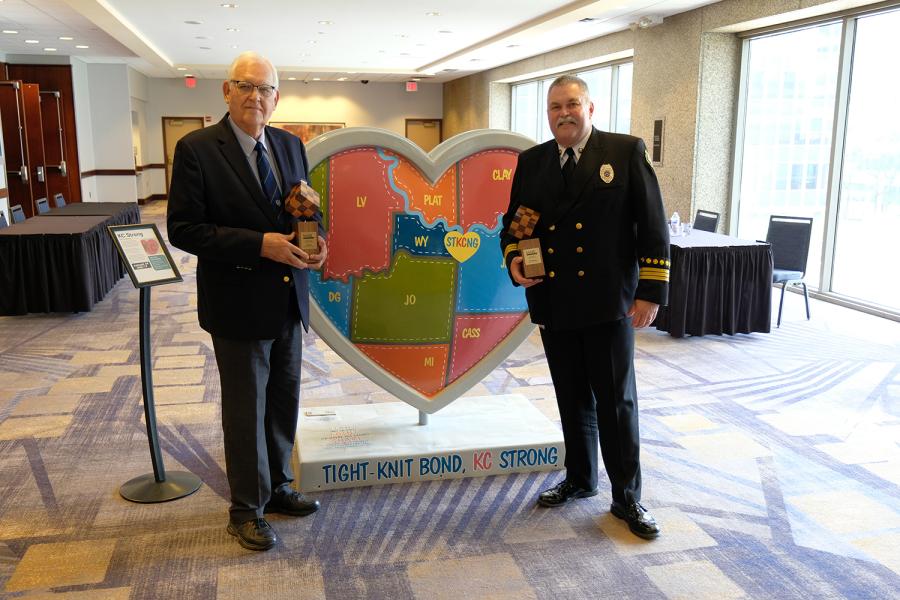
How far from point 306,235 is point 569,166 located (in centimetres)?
96

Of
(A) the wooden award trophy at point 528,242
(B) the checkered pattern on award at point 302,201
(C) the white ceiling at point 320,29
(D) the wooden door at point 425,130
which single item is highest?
(C) the white ceiling at point 320,29

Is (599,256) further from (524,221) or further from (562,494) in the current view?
(562,494)

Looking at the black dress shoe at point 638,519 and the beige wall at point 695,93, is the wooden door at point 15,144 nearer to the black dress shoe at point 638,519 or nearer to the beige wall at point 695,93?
the beige wall at point 695,93

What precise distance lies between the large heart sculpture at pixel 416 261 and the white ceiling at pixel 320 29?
20.4ft

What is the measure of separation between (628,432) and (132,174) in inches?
628

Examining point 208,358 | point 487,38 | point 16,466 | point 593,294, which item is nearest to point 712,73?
point 487,38

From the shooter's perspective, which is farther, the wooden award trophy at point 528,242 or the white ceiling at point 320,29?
the white ceiling at point 320,29

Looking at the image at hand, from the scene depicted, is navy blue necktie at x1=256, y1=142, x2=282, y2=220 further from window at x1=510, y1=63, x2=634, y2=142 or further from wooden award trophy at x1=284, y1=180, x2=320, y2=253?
window at x1=510, y1=63, x2=634, y2=142

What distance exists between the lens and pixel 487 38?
1261 cm

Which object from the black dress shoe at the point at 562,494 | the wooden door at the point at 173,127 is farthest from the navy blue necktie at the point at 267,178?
the wooden door at the point at 173,127

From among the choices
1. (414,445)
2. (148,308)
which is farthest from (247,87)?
(414,445)

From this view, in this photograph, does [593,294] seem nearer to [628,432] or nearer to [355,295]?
[628,432]

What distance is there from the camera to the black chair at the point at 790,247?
6.59 metres

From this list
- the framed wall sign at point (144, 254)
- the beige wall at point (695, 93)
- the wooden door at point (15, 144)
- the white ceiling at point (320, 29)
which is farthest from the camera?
the wooden door at point (15, 144)
